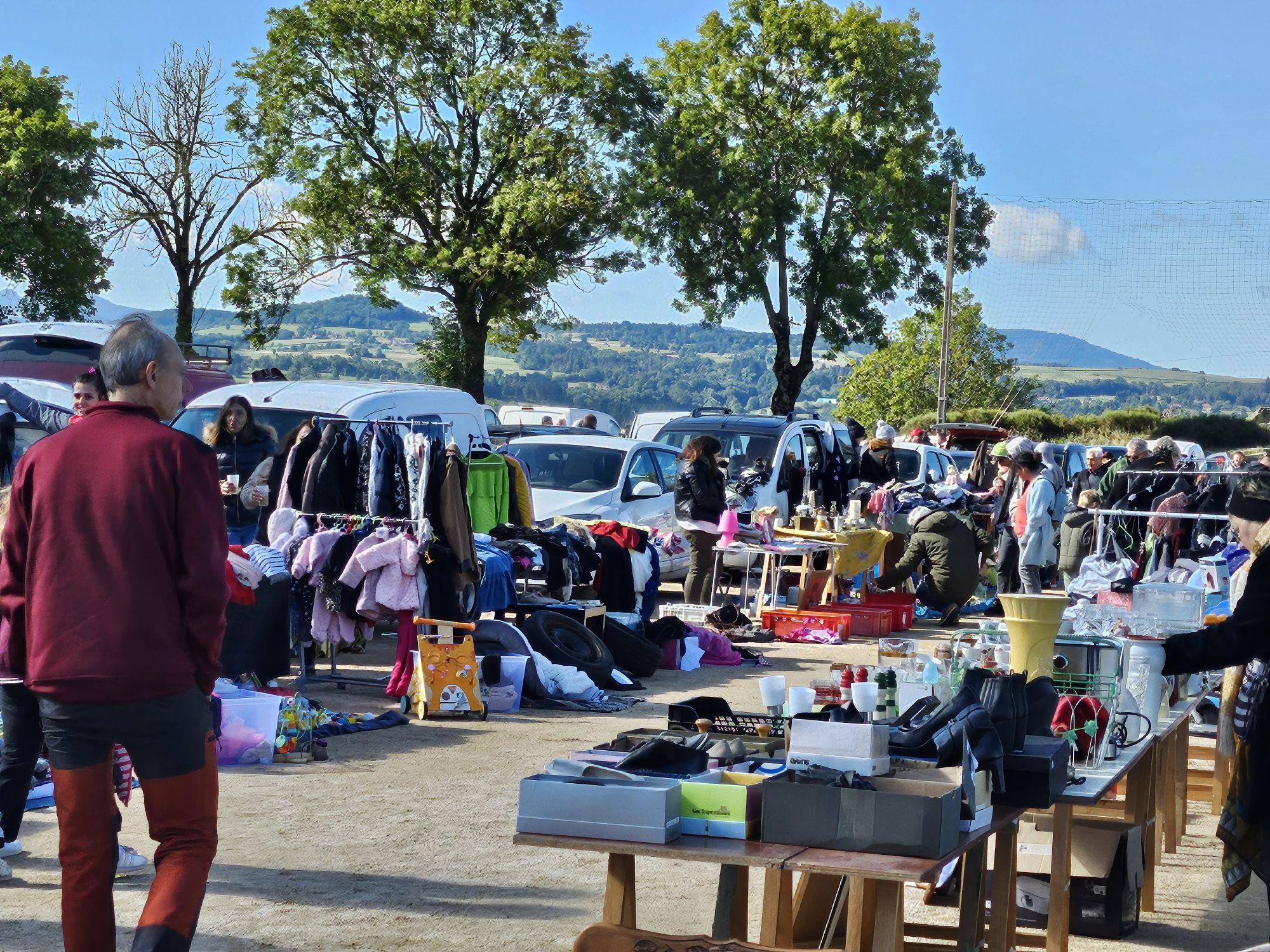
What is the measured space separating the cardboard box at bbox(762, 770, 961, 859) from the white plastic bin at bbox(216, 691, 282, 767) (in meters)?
5.30

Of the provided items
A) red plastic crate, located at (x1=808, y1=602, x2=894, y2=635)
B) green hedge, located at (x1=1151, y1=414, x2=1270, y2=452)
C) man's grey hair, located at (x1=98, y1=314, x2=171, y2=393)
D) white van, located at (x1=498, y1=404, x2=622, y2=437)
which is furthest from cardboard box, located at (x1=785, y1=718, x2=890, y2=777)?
green hedge, located at (x1=1151, y1=414, x2=1270, y2=452)

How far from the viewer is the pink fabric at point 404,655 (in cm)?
1035

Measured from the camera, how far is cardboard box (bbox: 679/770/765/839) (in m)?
3.65

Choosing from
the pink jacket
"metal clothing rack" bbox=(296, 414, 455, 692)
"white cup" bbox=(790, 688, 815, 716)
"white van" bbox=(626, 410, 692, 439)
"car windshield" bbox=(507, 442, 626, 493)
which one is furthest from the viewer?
"white van" bbox=(626, 410, 692, 439)

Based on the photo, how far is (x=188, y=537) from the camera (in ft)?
13.3

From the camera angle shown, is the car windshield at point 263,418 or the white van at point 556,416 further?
the white van at point 556,416

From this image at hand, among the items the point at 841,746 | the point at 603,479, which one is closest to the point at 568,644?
the point at 603,479

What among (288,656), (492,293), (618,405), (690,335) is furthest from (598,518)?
(690,335)

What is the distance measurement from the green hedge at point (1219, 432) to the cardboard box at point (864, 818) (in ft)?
141

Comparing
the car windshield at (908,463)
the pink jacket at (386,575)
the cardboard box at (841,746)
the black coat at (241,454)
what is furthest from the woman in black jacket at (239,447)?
the car windshield at (908,463)

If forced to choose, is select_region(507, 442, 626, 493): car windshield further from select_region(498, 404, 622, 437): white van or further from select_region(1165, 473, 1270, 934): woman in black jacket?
select_region(498, 404, 622, 437): white van

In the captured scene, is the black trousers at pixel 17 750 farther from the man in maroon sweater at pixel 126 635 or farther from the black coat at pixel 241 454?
the black coat at pixel 241 454

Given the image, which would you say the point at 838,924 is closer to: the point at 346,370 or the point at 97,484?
the point at 97,484

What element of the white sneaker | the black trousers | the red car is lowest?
the white sneaker
